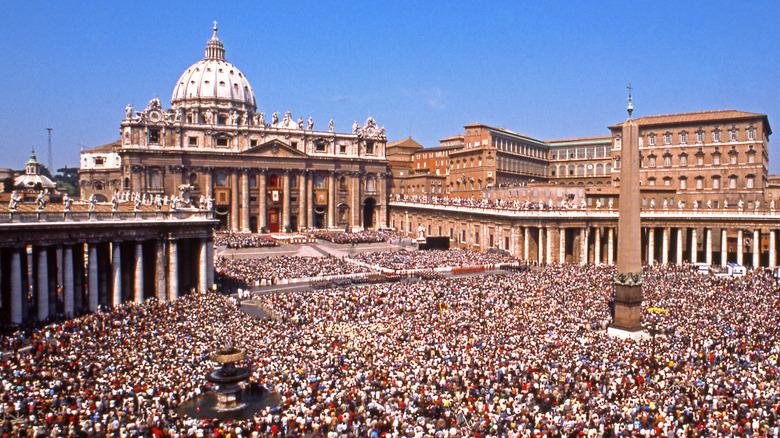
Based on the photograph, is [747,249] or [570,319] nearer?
[570,319]

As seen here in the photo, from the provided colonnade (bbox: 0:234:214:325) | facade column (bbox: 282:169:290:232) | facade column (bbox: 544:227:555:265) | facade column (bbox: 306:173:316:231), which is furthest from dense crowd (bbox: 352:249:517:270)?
facade column (bbox: 306:173:316:231)

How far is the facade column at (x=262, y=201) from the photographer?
3674 inches

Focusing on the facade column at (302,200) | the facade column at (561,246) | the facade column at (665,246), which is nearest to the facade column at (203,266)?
the facade column at (561,246)

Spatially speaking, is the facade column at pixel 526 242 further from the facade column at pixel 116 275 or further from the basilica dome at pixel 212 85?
the basilica dome at pixel 212 85

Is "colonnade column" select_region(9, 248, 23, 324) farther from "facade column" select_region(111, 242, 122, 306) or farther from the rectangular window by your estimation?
the rectangular window

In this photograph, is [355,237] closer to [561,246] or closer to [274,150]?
[274,150]

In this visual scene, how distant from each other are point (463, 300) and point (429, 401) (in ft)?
56.3

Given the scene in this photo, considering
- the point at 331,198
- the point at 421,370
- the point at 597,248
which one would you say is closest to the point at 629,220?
the point at 421,370

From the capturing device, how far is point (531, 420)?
58.7ft

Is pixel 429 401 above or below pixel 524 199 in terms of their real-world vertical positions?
below

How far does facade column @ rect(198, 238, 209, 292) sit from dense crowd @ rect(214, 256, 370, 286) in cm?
483

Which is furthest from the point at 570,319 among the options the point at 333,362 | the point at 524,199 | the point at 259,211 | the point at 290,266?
the point at 259,211

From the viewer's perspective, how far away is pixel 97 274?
3644 centimetres

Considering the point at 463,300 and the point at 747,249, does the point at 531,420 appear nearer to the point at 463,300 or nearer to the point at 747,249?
the point at 463,300
